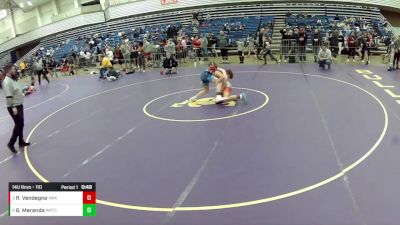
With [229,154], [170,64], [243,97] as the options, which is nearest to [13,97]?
[229,154]

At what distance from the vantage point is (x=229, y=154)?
27.8 feet

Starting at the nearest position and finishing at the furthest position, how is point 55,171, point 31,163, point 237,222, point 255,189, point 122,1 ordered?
point 237,222 < point 255,189 < point 55,171 < point 31,163 < point 122,1

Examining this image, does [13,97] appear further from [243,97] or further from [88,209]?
[243,97]

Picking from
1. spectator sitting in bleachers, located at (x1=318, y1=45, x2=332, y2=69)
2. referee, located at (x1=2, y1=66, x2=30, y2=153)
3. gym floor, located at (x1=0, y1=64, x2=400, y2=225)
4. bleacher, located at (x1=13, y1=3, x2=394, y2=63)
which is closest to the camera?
gym floor, located at (x1=0, y1=64, x2=400, y2=225)

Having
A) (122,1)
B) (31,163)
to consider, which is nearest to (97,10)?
(122,1)

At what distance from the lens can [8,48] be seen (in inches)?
1594

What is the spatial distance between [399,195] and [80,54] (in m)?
24.3

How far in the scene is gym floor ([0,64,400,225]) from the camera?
20.5 ft

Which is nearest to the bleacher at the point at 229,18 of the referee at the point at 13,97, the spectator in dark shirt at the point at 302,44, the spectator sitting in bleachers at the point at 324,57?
the spectator in dark shirt at the point at 302,44

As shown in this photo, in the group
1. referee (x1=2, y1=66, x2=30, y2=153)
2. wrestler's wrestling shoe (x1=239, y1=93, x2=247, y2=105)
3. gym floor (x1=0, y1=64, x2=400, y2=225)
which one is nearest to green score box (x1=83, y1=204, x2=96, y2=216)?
gym floor (x1=0, y1=64, x2=400, y2=225)

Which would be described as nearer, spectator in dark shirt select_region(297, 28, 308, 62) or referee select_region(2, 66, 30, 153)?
referee select_region(2, 66, 30, 153)

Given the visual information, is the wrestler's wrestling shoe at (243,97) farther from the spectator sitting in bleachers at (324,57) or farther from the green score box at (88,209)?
the green score box at (88,209)

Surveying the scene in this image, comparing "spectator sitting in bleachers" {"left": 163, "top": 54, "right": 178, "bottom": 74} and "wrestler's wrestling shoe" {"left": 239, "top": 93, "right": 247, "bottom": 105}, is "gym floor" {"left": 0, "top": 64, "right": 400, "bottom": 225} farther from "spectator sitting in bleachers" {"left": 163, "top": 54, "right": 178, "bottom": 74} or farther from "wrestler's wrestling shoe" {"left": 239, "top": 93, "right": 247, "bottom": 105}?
"spectator sitting in bleachers" {"left": 163, "top": 54, "right": 178, "bottom": 74}

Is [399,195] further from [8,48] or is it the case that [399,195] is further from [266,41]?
[8,48]
